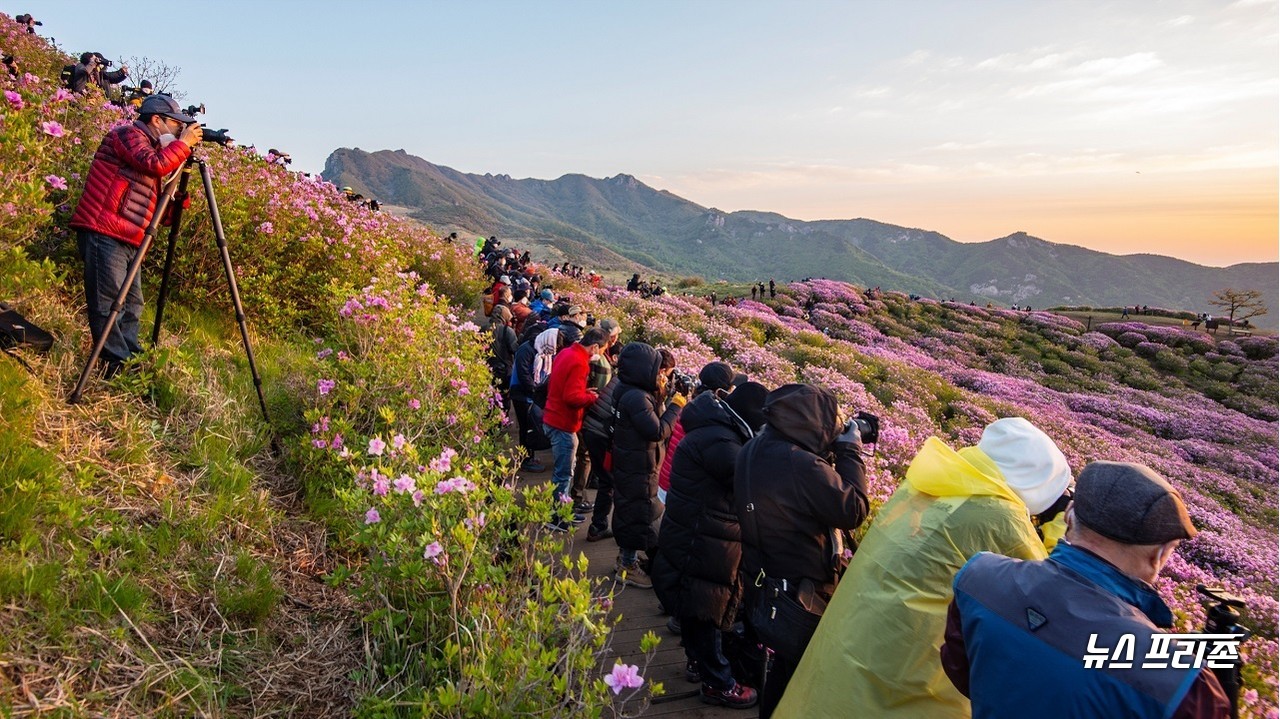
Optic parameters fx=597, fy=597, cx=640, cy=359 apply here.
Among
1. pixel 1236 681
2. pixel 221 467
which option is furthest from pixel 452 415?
pixel 1236 681

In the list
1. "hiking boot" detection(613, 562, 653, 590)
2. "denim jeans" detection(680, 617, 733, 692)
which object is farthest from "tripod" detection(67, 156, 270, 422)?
"denim jeans" detection(680, 617, 733, 692)

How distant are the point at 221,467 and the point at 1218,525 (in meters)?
13.4

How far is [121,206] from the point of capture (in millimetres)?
4254

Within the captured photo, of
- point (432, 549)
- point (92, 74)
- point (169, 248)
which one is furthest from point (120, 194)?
point (92, 74)

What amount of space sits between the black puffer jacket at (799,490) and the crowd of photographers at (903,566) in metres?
0.01

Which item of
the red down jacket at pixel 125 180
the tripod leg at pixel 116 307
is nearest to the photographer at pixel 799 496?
the tripod leg at pixel 116 307

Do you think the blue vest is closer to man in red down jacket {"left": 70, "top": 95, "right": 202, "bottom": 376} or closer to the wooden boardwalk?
the wooden boardwalk

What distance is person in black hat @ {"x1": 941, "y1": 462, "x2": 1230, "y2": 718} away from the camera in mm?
1653

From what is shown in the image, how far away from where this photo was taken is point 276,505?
419 cm

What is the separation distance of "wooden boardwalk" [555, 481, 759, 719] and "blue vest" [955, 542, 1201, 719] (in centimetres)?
197

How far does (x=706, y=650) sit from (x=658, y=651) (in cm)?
54

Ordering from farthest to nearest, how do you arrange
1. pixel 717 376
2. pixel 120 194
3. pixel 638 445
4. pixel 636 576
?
1. pixel 636 576
2. pixel 638 445
3. pixel 717 376
4. pixel 120 194

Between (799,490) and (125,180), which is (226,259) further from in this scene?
(799,490)

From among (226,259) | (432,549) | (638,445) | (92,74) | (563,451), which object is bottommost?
(563,451)
